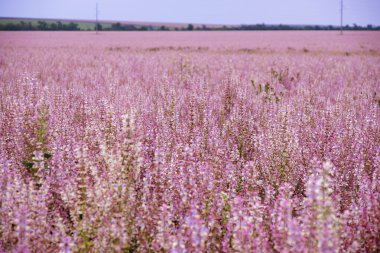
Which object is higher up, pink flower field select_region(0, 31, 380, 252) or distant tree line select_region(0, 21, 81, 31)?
distant tree line select_region(0, 21, 81, 31)

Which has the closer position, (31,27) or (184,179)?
(184,179)

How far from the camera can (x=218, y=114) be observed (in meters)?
6.16

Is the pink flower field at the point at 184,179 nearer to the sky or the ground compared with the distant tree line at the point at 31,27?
nearer to the ground

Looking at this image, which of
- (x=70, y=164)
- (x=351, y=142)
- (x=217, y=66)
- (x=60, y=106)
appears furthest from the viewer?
(x=217, y=66)

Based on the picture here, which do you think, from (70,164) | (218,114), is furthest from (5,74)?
(70,164)

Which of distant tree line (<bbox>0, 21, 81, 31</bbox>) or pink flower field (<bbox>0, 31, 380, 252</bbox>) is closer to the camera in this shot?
pink flower field (<bbox>0, 31, 380, 252</bbox>)

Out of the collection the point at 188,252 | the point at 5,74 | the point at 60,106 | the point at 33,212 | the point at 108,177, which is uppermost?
the point at 5,74

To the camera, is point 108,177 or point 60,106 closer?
point 108,177

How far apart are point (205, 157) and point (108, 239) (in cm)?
174

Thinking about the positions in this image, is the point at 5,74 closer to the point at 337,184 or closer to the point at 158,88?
the point at 158,88

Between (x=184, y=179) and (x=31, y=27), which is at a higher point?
(x=31, y=27)

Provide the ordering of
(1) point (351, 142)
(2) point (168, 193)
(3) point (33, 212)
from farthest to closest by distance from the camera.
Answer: (1) point (351, 142), (2) point (168, 193), (3) point (33, 212)

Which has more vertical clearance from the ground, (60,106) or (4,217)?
(60,106)

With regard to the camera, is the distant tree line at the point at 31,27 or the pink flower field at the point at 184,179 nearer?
the pink flower field at the point at 184,179
